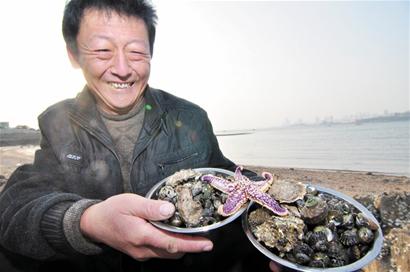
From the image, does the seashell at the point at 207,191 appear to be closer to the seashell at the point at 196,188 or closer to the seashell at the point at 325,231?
the seashell at the point at 196,188

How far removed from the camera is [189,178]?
2.32m

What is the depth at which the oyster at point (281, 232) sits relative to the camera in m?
1.91

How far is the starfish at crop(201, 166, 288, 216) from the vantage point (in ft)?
6.60

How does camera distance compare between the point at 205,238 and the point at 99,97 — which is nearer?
the point at 205,238

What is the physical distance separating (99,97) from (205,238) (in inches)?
83.2

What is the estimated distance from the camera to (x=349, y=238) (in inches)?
76.4

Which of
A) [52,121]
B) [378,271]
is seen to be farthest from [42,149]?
[378,271]

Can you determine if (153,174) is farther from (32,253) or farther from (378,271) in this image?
(378,271)

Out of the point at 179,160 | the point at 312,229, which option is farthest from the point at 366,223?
the point at 179,160

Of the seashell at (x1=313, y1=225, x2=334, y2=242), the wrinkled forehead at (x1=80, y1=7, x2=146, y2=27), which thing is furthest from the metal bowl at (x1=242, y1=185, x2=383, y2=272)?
Result: the wrinkled forehead at (x1=80, y1=7, x2=146, y2=27)

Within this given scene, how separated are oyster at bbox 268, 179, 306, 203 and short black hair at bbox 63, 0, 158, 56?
2.22 m

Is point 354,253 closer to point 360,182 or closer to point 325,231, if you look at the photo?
point 325,231

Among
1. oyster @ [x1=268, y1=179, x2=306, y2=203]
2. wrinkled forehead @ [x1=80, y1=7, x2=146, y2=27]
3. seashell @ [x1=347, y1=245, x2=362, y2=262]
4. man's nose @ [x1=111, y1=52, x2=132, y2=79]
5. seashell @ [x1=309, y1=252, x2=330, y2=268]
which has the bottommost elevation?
seashell @ [x1=347, y1=245, x2=362, y2=262]

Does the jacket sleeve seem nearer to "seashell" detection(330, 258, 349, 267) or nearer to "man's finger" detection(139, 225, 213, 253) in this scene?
"man's finger" detection(139, 225, 213, 253)
